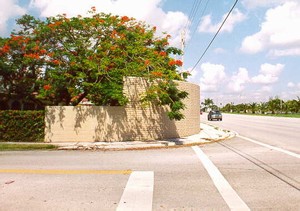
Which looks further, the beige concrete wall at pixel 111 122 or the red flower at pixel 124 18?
the red flower at pixel 124 18

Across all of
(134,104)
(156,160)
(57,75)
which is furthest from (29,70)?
(156,160)

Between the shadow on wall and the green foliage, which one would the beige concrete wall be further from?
the green foliage

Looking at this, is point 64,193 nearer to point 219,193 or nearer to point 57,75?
point 219,193

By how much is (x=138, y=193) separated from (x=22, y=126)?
11.3 metres

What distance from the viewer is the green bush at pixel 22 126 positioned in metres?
15.1

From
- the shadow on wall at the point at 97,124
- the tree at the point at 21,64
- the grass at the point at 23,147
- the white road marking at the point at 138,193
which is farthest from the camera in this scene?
the tree at the point at 21,64

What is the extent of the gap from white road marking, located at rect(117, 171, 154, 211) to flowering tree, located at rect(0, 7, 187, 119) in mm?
6848

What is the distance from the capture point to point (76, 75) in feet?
53.7

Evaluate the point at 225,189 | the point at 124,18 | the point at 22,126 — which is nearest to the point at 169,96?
the point at 124,18

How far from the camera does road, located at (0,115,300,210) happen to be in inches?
209

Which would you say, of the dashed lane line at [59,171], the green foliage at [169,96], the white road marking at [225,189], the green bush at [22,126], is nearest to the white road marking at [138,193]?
the dashed lane line at [59,171]

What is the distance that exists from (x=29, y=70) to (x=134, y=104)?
8.24 m

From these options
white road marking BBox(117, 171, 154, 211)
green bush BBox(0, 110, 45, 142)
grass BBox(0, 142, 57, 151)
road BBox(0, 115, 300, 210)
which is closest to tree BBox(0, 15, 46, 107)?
green bush BBox(0, 110, 45, 142)

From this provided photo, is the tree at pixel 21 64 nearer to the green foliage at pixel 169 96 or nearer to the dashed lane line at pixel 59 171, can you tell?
the green foliage at pixel 169 96
